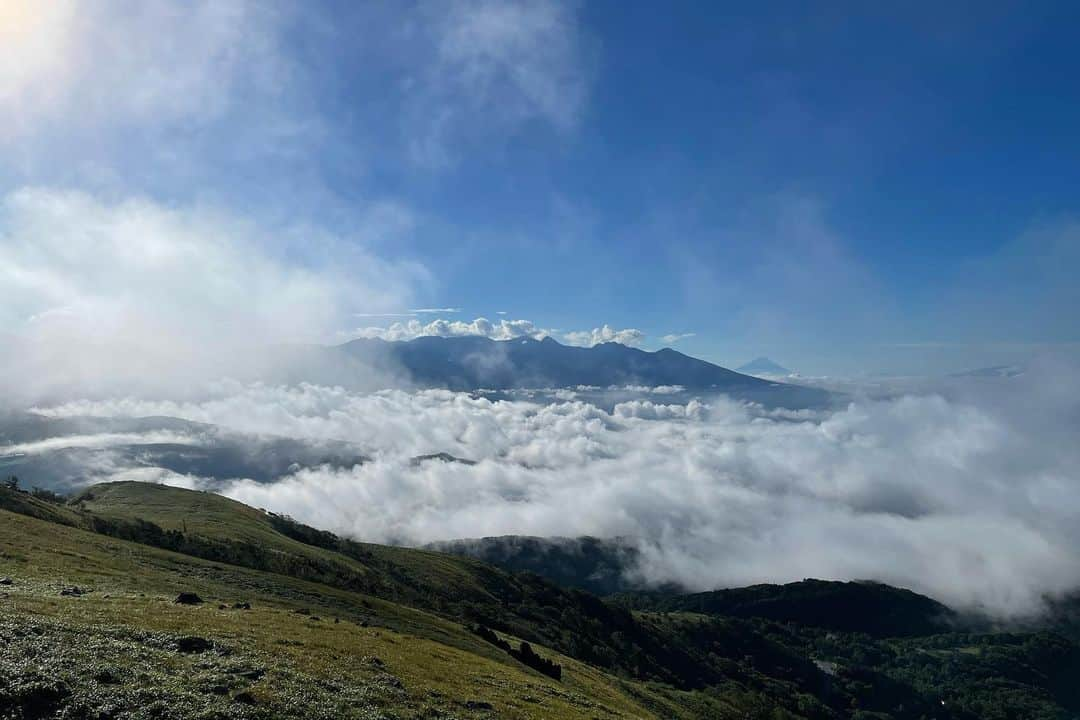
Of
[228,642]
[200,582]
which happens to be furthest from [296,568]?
[228,642]

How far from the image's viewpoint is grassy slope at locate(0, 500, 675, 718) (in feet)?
105

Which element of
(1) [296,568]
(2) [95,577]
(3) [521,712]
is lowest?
(1) [296,568]

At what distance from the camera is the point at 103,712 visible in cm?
2806

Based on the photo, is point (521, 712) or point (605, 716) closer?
point (521, 712)

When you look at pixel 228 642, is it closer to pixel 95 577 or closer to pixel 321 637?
pixel 321 637

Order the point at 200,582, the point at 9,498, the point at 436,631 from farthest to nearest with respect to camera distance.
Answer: the point at 9,498, the point at 436,631, the point at 200,582

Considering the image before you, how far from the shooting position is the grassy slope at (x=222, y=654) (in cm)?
3194

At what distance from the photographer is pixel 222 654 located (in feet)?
128

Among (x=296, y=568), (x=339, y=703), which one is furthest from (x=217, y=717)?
(x=296, y=568)

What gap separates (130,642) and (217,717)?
1289 cm

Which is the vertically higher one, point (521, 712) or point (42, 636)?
point (42, 636)

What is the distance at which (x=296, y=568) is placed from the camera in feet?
426

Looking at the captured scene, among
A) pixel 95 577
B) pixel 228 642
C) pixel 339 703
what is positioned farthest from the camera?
pixel 95 577

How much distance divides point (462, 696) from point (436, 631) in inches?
1691
